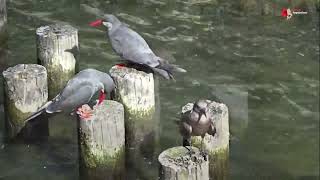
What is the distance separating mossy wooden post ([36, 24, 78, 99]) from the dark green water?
495 millimetres

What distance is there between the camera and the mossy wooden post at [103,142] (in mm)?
6111

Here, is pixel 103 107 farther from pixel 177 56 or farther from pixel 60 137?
pixel 177 56

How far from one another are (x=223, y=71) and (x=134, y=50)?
2.76 m

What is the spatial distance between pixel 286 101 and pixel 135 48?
2.63 m

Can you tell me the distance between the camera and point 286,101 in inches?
353

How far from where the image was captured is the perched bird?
6992mm

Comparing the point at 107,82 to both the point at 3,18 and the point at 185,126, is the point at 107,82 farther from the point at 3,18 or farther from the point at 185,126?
the point at 3,18

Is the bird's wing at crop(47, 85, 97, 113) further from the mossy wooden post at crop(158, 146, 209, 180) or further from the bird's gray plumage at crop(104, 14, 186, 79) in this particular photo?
the mossy wooden post at crop(158, 146, 209, 180)

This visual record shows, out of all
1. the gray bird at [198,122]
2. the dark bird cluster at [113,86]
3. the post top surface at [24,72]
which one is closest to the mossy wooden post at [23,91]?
the post top surface at [24,72]

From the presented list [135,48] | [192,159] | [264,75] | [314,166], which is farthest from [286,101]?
[192,159]

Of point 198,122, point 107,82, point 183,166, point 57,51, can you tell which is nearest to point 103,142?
point 107,82

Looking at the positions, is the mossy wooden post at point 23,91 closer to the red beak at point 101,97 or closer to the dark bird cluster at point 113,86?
the dark bird cluster at point 113,86

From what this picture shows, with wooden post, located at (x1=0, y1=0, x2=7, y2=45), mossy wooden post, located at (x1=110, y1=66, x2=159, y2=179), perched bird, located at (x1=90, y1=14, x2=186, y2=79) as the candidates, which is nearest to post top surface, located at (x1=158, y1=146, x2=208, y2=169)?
mossy wooden post, located at (x1=110, y1=66, x2=159, y2=179)

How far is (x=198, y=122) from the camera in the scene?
19.1 feet
